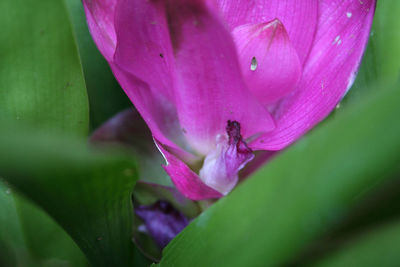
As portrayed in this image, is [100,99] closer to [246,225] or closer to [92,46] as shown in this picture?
[92,46]

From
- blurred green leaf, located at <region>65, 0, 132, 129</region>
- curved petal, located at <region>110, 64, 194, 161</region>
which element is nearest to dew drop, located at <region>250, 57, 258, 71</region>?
curved petal, located at <region>110, 64, 194, 161</region>

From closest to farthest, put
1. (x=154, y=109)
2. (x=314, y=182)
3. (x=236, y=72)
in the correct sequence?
(x=314, y=182) < (x=236, y=72) < (x=154, y=109)

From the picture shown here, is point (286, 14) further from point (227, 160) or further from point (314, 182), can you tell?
point (314, 182)

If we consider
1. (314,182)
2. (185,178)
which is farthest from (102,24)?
(314,182)

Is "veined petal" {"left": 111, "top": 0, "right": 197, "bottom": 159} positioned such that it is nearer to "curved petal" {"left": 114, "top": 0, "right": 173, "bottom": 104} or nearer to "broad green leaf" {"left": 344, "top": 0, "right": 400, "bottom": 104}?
"curved petal" {"left": 114, "top": 0, "right": 173, "bottom": 104}

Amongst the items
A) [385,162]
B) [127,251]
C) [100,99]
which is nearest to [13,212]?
[127,251]

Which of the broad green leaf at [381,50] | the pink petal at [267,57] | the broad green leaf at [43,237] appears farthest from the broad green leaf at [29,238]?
the broad green leaf at [381,50]

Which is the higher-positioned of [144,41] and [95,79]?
[144,41]
